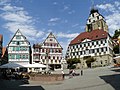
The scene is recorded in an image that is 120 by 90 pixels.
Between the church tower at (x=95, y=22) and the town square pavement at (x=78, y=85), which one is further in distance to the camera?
the church tower at (x=95, y=22)

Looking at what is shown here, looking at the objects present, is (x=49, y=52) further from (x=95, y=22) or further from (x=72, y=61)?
(x=95, y=22)

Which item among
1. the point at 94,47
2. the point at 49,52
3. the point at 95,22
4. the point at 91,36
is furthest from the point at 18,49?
the point at 95,22

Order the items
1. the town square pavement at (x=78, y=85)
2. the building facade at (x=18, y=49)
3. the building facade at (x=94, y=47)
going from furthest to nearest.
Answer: the building facade at (x=94, y=47)
the building facade at (x=18, y=49)
the town square pavement at (x=78, y=85)

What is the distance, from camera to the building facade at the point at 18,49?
6938 cm

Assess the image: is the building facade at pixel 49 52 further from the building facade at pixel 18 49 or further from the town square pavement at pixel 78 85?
the town square pavement at pixel 78 85

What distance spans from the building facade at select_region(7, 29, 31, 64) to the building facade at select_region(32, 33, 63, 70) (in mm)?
2889

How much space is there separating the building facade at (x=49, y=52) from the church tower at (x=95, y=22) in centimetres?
2379

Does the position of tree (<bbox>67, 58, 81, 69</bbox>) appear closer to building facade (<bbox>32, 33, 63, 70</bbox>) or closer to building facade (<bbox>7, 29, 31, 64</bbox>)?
building facade (<bbox>32, 33, 63, 70</bbox>)

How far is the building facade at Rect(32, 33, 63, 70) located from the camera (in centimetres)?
7275

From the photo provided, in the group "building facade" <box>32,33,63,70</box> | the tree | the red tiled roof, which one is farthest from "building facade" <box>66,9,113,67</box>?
"building facade" <box>32,33,63,70</box>

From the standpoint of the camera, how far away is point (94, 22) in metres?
94.2

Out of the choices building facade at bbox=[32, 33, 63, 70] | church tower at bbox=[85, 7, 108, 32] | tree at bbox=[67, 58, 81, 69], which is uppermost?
church tower at bbox=[85, 7, 108, 32]

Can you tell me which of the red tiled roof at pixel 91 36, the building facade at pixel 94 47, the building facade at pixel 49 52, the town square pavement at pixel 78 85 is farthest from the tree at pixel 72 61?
the town square pavement at pixel 78 85

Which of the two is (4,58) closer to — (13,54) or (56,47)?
(13,54)
